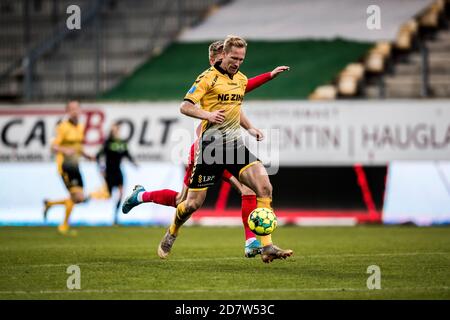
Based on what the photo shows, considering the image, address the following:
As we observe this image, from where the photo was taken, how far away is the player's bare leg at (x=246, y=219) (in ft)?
37.9

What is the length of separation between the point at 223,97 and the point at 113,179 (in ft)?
35.2

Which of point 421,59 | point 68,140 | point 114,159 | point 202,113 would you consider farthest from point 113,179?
point 202,113

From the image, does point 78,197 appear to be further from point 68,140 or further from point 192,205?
point 192,205

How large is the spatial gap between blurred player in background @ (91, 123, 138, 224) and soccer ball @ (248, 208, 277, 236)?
1076 centimetres

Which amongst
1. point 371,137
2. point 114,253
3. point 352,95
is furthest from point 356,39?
point 114,253

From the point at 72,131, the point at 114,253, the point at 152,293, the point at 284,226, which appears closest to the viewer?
the point at 152,293

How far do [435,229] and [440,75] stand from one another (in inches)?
222

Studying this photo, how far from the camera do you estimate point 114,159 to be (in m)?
21.6

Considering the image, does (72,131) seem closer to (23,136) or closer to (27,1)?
(23,136)

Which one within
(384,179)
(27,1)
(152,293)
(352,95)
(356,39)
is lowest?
(152,293)

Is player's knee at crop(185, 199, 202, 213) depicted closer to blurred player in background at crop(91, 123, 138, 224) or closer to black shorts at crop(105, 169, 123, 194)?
blurred player in background at crop(91, 123, 138, 224)

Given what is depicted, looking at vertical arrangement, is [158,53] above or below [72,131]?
above

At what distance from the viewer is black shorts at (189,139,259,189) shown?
11.2m

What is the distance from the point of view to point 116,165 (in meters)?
21.6
